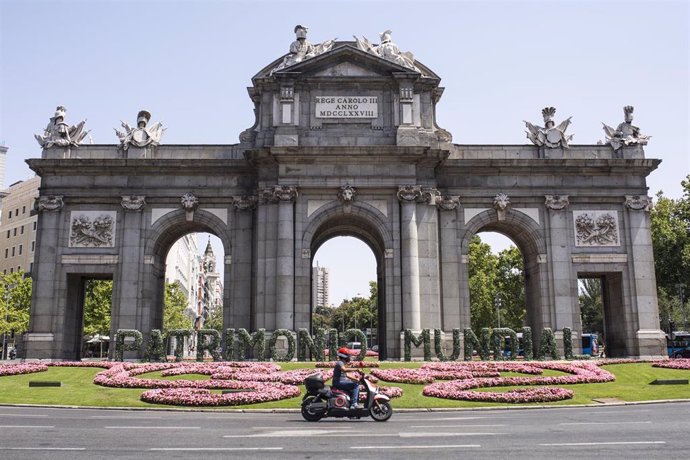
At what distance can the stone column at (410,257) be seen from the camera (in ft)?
139

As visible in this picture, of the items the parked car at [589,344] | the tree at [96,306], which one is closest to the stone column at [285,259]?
the tree at [96,306]

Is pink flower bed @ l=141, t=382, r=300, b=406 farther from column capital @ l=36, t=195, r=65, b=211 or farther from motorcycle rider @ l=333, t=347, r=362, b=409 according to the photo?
column capital @ l=36, t=195, r=65, b=211

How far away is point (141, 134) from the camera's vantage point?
1869 inches

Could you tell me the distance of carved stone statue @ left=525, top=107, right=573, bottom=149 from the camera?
157 ft

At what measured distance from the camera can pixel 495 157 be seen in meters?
47.3

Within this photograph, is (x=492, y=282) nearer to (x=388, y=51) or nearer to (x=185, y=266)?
(x=388, y=51)

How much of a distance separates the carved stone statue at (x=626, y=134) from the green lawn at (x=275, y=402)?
59.6ft

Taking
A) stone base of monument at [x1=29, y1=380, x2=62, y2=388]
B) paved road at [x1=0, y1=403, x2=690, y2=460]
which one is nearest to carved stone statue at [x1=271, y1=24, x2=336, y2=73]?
stone base of monument at [x1=29, y1=380, x2=62, y2=388]

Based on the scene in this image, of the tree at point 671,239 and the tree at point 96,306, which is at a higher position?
the tree at point 671,239

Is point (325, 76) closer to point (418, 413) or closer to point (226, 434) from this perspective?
point (418, 413)

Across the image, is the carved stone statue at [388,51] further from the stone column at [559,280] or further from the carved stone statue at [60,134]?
the carved stone statue at [60,134]

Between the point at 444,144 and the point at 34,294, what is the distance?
1190 inches

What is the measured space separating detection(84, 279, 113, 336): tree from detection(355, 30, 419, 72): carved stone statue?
4116 cm

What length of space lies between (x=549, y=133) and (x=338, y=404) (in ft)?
110
